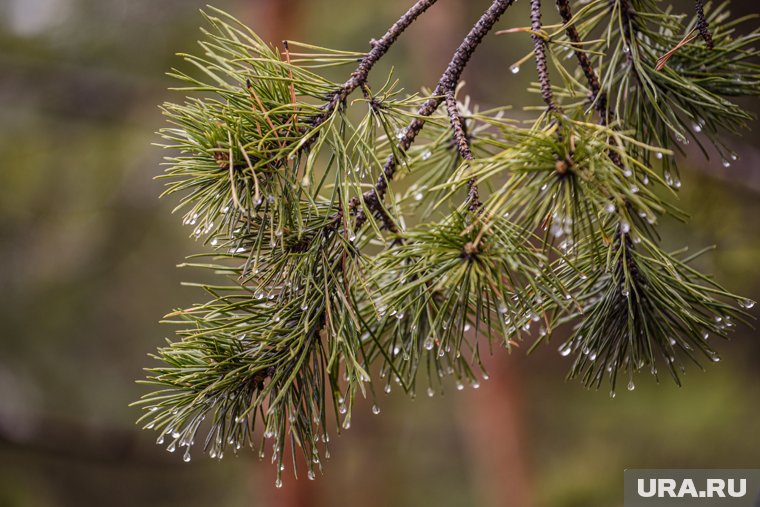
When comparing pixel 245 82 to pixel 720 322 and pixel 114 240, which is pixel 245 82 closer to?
pixel 720 322

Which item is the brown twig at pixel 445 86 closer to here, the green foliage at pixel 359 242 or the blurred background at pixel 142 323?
the green foliage at pixel 359 242

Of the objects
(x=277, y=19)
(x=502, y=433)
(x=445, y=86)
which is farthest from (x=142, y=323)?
(x=445, y=86)

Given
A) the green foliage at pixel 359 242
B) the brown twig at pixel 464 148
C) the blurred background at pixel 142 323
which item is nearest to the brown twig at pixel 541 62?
the green foliage at pixel 359 242

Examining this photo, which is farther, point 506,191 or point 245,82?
point 245,82

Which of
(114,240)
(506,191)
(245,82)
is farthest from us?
(114,240)

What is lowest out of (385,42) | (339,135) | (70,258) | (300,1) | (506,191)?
(506,191)

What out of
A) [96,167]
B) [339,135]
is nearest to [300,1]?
[96,167]

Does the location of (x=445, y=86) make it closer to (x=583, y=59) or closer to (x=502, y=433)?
(x=583, y=59)

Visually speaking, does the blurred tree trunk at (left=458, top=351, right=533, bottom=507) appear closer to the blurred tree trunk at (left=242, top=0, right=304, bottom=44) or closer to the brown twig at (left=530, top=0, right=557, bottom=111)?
the blurred tree trunk at (left=242, top=0, right=304, bottom=44)

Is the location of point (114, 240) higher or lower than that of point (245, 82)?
higher
